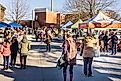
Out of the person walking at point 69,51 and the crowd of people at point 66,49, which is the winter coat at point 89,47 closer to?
the crowd of people at point 66,49

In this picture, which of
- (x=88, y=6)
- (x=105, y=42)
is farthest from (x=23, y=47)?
(x=88, y=6)

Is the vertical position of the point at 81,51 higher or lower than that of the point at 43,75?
higher

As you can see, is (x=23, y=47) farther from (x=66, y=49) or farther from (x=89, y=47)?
(x=66, y=49)

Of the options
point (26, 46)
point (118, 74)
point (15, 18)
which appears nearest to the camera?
point (118, 74)

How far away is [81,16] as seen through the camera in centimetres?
5006

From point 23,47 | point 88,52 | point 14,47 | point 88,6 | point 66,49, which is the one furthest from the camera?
point 88,6

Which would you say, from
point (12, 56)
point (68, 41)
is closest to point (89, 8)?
point (12, 56)

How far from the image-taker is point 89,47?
40.7 ft

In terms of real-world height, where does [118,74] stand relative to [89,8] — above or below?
below

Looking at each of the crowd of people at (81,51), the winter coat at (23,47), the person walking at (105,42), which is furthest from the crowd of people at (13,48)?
the person walking at (105,42)

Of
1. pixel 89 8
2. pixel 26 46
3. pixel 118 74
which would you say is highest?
pixel 89 8

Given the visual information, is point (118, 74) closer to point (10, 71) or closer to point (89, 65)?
point (89, 65)

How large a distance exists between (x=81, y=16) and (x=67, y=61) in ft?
129

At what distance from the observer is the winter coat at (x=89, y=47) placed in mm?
12281
